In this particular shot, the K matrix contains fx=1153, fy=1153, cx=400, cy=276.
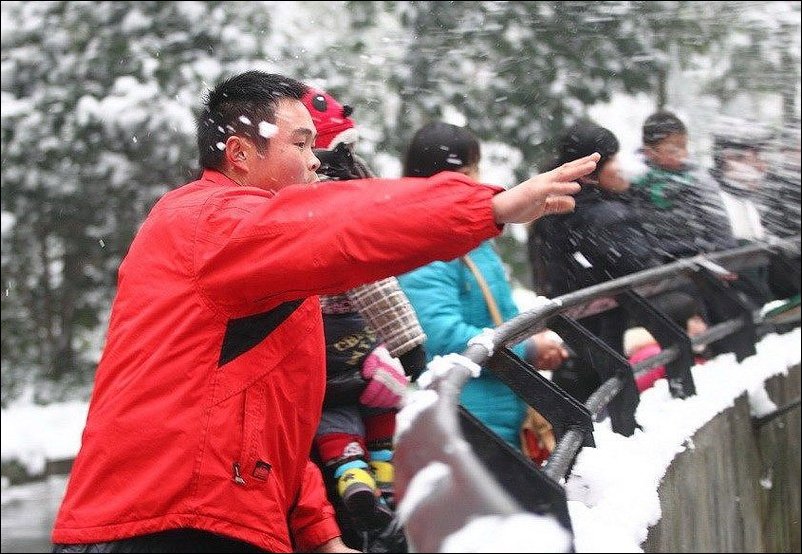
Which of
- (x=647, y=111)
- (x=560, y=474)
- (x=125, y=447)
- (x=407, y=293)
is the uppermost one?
(x=125, y=447)

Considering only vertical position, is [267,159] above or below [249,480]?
above

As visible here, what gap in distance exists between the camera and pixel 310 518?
2.86 meters

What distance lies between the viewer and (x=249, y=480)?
7.66 ft

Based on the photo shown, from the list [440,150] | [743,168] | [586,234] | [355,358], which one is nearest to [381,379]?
[355,358]

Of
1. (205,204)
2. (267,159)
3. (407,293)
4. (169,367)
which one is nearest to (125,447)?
(169,367)

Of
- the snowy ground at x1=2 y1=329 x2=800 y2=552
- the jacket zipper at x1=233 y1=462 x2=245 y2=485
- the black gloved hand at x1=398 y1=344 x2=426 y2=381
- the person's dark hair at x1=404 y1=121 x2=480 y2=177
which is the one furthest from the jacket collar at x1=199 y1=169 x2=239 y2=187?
the person's dark hair at x1=404 y1=121 x2=480 y2=177

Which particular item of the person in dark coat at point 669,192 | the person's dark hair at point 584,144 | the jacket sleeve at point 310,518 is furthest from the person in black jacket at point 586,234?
the jacket sleeve at point 310,518

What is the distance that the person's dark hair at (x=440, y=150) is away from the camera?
13.0 feet

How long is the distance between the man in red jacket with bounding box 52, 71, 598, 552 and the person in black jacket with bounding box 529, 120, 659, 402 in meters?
2.51

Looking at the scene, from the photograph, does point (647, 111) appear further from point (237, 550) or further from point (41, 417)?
point (237, 550)

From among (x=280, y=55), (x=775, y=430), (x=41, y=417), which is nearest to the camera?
(x=775, y=430)

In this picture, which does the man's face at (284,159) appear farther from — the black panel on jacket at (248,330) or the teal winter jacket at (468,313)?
the teal winter jacket at (468,313)

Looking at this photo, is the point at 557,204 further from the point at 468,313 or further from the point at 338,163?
the point at 468,313

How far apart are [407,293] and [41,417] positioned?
7279 millimetres
